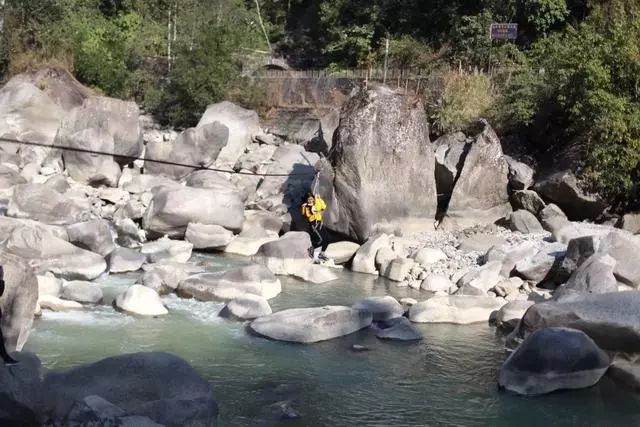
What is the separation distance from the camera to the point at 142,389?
7422 millimetres

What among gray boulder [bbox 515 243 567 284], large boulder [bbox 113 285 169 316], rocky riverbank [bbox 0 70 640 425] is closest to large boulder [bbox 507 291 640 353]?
rocky riverbank [bbox 0 70 640 425]

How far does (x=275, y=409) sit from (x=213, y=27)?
2064 centimetres

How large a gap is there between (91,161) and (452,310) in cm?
1191

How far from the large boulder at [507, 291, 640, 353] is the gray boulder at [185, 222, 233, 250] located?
8.01 meters

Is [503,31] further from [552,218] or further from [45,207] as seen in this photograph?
[45,207]

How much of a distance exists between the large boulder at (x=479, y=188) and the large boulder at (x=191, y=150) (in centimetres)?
754

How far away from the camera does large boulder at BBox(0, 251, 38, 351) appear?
868 centimetres

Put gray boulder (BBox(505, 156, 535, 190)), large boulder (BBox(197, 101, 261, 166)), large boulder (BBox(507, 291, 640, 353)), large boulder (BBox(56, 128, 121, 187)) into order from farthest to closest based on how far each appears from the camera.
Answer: large boulder (BBox(197, 101, 261, 166)) → large boulder (BBox(56, 128, 121, 187)) → gray boulder (BBox(505, 156, 535, 190)) → large boulder (BBox(507, 291, 640, 353))

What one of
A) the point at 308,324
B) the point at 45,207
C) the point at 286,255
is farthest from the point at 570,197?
the point at 45,207

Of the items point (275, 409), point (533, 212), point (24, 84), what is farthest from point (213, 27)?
point (275, 409)

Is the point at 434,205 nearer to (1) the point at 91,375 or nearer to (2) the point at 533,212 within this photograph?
(2) the point at 533,212

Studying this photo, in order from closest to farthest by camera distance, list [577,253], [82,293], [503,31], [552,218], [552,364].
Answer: [552,364] < [82,293] < [577,253] < [552,218] < [503,31]

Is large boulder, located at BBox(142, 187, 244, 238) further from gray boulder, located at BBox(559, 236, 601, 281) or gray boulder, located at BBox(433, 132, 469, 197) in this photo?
gray boulder, located at BBox(559, 236, 601, 281)

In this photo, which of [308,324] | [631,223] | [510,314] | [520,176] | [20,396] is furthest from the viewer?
[520,176]
